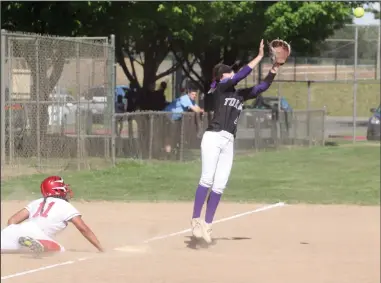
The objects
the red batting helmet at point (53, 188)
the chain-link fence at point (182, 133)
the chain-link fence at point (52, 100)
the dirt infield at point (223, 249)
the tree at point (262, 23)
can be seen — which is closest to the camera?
the dirt infield at point (223, 249)

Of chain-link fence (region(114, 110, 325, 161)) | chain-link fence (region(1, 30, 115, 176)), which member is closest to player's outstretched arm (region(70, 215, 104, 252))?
chain-link fence (region(1, 30, 115, 176))

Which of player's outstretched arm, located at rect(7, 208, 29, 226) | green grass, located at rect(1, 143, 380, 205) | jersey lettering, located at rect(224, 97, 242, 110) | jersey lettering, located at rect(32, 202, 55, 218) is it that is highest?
jersey lettering, located at rect(224, 97, 242, 110)

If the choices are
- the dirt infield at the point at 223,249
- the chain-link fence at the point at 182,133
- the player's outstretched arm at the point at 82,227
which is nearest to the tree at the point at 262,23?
the chain-link fence at the point at 182,133

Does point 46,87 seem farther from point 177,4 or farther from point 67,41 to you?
point 177,4

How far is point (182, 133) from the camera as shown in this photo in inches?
734

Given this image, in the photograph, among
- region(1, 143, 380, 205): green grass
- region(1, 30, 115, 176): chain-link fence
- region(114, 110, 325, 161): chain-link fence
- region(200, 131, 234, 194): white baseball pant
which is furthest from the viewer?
region(114, 110, 325, 161): chain-link fence

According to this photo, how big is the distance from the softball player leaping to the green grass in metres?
4.09

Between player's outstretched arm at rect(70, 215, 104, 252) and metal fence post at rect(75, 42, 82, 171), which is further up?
metal fence post at rect(75, 42, 82, 171)

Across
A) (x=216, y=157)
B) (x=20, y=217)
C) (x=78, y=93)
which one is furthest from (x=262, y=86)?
(x=78, y=93)

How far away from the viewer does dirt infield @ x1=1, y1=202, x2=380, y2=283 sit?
22.9ft

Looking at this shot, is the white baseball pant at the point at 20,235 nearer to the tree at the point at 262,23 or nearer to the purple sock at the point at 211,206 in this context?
the purple sock at the point at 211,206

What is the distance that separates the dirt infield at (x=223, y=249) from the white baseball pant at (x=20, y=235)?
0.14 meters

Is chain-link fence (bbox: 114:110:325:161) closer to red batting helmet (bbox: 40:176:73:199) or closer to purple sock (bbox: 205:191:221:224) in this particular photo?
purple sock (bbox: 205:191:221:224)

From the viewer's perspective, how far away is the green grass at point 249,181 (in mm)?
13297
